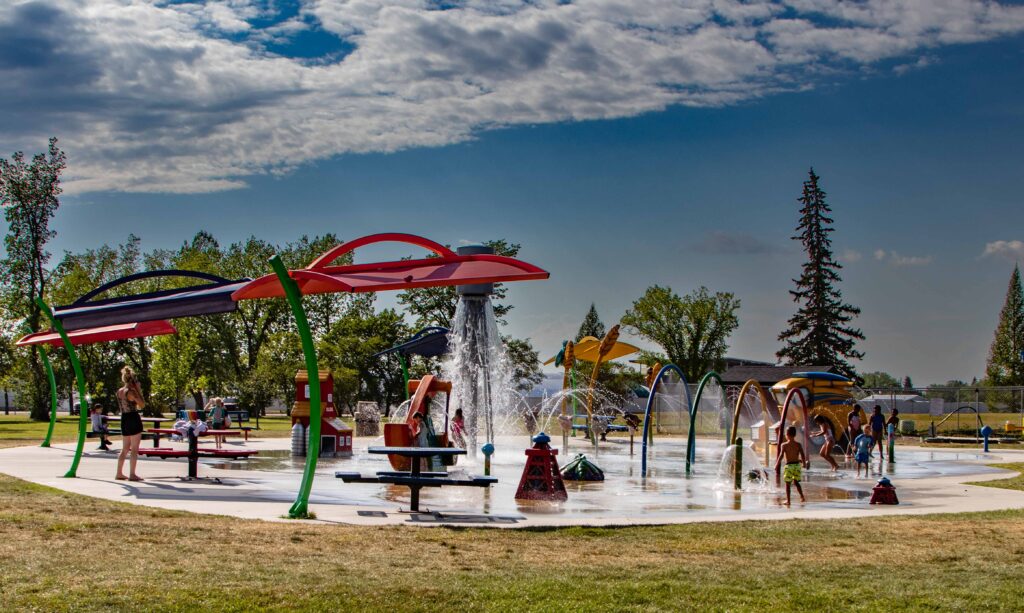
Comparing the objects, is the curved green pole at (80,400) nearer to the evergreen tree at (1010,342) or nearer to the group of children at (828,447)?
the group of children at (828,447)

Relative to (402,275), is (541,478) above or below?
below

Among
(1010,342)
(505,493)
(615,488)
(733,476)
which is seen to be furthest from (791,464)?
(1010,342)

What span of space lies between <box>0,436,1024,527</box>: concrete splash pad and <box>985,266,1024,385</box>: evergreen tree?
241ft

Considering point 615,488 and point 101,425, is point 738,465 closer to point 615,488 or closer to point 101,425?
point 615,488

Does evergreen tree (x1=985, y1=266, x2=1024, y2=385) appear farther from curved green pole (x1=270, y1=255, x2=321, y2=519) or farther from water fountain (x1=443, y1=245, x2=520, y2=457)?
curved green pole (x1=270, y1=255, x2=321, y2=519)

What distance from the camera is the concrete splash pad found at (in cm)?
1288

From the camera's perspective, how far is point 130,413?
16.0m

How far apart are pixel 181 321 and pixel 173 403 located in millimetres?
7465

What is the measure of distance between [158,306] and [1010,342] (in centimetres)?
9245

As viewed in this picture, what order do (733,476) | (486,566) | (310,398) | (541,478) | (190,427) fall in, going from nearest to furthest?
1. (486,566)
2. (310,398)
3. (541,478)
4. (190,427)
5. (733,476)

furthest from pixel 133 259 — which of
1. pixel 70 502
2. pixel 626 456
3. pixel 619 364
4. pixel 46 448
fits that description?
pixel 70 502

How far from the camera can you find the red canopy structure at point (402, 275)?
13.5 metres

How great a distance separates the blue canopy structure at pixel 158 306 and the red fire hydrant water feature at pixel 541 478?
553 cm

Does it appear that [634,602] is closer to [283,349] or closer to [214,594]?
[214,594]
